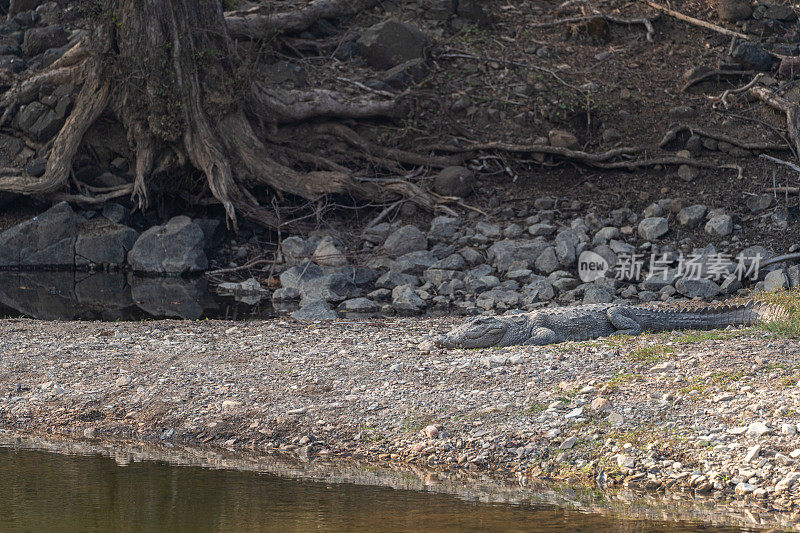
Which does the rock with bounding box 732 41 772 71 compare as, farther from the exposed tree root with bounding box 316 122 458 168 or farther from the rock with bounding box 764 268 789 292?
the rock with bounding box 764 268 789 292

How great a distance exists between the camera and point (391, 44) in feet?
55.9

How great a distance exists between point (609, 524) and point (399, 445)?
5.95 ft

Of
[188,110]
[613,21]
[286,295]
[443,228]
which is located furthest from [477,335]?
[613,21]

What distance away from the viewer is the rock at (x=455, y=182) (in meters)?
14.6

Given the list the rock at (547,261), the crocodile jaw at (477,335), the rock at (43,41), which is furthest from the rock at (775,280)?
the rock at (43,41)

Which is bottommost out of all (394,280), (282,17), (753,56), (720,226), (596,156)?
(394,280)

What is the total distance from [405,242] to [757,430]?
8.43 meters

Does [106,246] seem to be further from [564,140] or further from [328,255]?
[564,140]

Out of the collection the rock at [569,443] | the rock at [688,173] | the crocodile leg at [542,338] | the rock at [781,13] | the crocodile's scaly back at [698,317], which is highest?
the rock at [781,13]

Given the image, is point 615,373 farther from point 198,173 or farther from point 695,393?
point 198,173

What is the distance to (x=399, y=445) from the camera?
6016 mm

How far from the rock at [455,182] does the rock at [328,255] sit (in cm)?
242

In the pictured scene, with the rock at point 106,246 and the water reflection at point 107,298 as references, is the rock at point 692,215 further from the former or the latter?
the rock at point 106,246

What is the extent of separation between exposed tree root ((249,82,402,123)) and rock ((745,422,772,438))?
1106 cm
